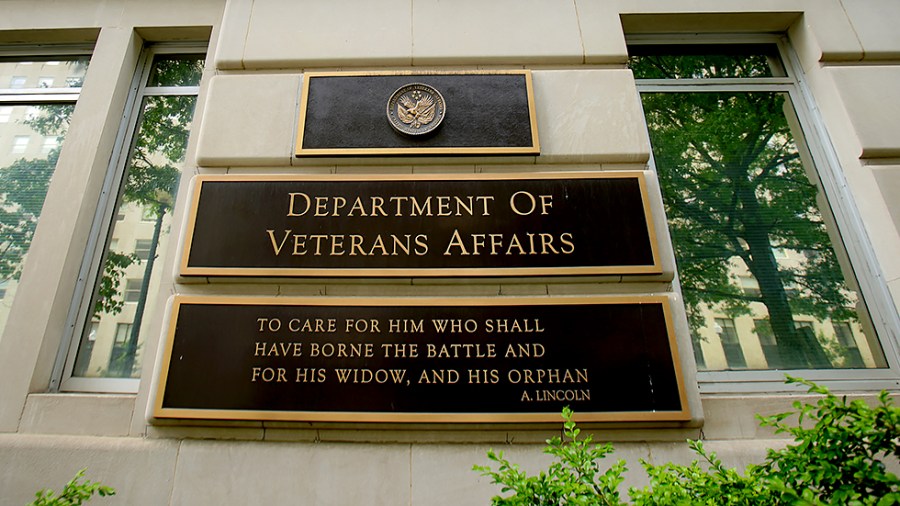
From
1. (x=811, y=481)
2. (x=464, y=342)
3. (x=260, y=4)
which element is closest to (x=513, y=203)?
(x=464, y=342)

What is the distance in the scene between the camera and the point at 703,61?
191 inches

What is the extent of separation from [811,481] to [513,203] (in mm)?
2506

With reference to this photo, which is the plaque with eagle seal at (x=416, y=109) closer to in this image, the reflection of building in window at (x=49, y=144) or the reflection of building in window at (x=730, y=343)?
the reflection of building in window at (x=730, y=343)

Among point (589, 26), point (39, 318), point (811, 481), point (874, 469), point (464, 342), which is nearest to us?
point (874, 469)

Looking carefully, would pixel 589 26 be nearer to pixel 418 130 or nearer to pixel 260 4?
pixel 418 130

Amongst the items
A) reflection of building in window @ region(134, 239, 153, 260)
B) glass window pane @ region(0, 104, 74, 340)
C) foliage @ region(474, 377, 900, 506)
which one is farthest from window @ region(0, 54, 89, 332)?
foliage @ region(474, 377, 900, 506)

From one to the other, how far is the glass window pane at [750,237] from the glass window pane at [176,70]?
4645mm

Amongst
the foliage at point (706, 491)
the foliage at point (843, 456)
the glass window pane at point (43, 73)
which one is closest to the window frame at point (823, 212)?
the foliage at point (843, 456)

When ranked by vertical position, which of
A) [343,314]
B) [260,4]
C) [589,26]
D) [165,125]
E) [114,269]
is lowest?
[343,314]

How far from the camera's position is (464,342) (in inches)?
132

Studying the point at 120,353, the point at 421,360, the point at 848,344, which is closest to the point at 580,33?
the point at 421,360

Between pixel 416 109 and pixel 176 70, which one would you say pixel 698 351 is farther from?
pixel 176 70

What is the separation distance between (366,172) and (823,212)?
162 inches

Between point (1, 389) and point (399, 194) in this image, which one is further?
point (399, 194)
